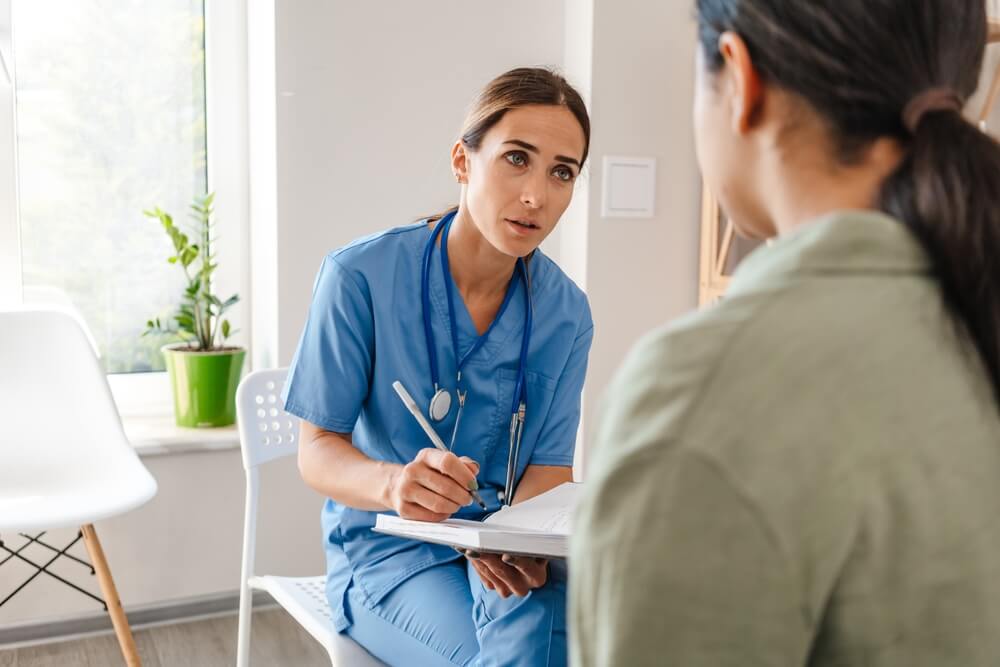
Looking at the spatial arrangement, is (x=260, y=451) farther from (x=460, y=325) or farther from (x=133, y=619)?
(x=133, y=619)

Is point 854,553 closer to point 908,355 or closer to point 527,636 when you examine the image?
point 908,355

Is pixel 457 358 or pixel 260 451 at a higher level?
pixel 457 358

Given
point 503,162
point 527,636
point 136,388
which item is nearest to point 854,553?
point 527,636

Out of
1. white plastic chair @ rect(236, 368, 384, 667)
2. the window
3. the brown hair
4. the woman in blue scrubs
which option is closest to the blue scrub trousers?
the woman in blue scrubs

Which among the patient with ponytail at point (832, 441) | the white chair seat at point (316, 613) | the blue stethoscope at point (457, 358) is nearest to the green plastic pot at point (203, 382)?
the white chair seat at point (316, 613)

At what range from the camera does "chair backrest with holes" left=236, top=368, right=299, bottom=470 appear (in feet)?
5.46

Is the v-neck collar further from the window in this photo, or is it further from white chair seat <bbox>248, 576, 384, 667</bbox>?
the window

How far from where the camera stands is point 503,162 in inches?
54.1

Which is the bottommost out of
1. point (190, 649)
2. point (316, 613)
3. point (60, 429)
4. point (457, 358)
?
point (190, 649)

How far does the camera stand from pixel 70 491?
1.89m

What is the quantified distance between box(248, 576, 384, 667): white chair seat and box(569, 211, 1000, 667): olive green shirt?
35.5 inches

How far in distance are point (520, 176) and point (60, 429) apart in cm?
124

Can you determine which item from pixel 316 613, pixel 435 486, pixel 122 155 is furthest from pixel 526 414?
pixel 122 155

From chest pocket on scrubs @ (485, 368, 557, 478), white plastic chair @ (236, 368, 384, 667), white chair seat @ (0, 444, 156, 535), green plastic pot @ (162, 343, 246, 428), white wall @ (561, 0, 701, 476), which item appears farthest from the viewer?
white wall @ (561, 0, 701, 476)
